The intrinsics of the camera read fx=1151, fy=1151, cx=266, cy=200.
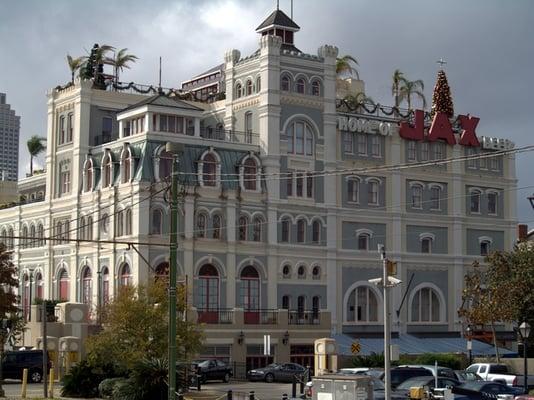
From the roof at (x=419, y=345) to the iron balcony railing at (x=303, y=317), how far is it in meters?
2.16

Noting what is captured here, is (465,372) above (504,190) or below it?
below

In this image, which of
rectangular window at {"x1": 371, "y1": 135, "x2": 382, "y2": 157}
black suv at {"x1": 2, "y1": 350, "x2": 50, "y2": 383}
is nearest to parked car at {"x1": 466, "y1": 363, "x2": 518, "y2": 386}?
rectangular window at {"x1": 371, "y1": 135, "x2": 382, "y2": 157}

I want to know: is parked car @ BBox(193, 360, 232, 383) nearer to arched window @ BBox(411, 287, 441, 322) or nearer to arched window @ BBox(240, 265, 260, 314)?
arched window @ BBox(240, 265, 260, 314)

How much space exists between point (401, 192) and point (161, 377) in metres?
46.2

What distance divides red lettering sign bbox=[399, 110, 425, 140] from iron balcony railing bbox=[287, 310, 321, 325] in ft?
49.8

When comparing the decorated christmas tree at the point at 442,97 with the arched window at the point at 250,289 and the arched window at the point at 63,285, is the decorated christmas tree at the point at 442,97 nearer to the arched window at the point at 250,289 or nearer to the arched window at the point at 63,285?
the arched window at the point at 250,289

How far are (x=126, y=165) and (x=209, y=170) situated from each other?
552cm

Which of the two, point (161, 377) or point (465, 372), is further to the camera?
point (465, 372)

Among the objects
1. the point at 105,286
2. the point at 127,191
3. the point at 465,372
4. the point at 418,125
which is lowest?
the point at 465,372

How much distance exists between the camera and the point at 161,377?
41562mm

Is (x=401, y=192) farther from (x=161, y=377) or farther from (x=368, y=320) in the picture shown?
(x=161, y=377)

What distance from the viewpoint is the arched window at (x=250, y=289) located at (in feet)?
254

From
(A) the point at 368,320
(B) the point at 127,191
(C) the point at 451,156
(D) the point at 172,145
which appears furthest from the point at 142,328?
(C) the point at 451,156

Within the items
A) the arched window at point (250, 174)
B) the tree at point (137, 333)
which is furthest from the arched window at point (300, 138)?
the tree at point (137, 333)
